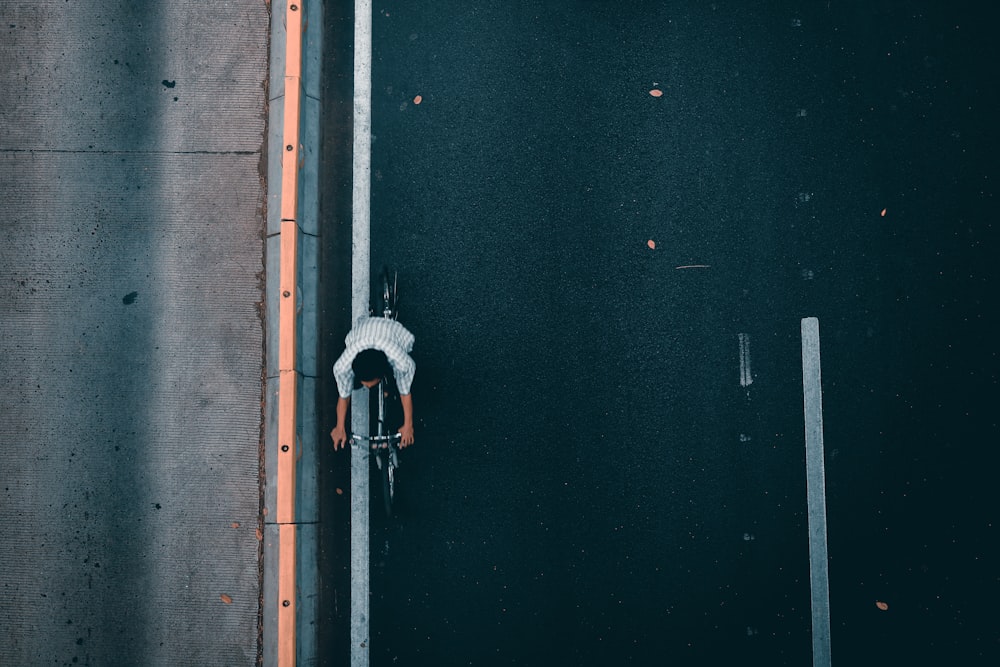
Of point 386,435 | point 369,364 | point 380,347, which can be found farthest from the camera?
point 386,435

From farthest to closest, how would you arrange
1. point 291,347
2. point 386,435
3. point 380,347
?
point 291,347
point 386,435
point 380,347

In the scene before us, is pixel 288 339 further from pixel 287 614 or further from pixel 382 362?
pixel 287 614

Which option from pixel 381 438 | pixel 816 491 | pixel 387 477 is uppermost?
pixel 381 438

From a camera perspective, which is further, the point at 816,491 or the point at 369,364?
the point at 816,491

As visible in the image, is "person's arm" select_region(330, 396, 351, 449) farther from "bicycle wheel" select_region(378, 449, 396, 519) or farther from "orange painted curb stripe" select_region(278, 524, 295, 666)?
"orange painted curb stripe" select_region(278, 524, 295, 666)

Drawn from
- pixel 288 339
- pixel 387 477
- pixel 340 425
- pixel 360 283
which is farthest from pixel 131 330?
pixel 387 477

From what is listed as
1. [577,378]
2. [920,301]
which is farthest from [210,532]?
[920,301]

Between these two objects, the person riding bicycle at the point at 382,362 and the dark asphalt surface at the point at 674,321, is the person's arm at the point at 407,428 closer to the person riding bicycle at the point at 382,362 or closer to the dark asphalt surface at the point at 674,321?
the person riding bicycle at the point at 382,362

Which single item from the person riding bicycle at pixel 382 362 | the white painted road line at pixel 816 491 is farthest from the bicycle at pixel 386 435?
the white painted road line at pixel 816 491
